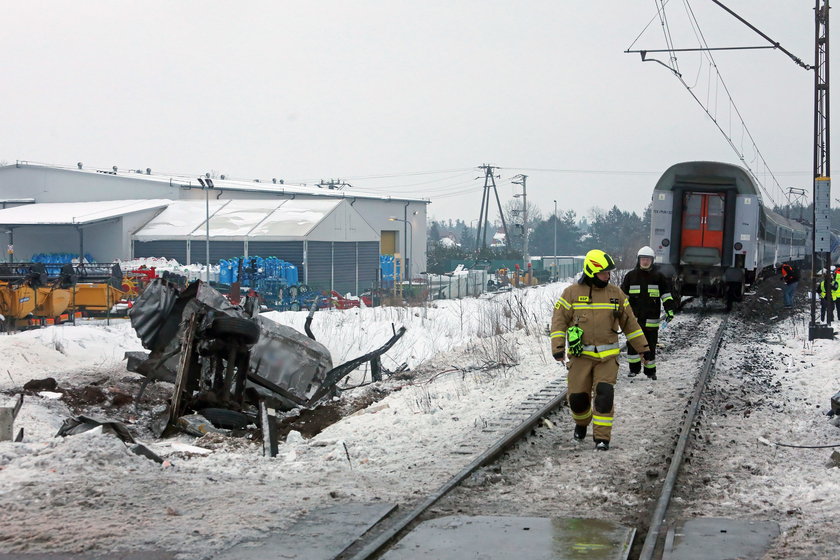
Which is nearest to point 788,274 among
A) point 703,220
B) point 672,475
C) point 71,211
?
point 703,220

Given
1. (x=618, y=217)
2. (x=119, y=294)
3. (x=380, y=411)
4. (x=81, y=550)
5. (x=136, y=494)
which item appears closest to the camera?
(x=81, y=550)

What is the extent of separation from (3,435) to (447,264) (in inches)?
2612

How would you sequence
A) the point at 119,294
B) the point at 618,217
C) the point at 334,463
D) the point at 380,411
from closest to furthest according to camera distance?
1. the point at 334,463
2. the point at 380,411
3. the point at 119,294
4. the point at 618,217

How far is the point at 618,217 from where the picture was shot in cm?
11388

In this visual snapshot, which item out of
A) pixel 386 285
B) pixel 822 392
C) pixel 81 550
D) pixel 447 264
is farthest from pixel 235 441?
pixel 447 264

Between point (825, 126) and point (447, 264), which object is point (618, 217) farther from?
point (825, 126)

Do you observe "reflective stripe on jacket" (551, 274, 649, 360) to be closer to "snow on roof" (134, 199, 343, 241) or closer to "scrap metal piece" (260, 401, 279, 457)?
"scrap metal piece" (260, 401, 279, 457)

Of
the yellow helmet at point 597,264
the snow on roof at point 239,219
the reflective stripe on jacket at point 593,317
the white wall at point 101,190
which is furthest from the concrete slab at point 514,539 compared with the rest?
the white wall at point 101,190

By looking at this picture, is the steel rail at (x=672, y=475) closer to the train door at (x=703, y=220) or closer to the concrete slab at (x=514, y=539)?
the concrete slab at (x=514, y=539)

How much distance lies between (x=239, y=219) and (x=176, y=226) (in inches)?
135

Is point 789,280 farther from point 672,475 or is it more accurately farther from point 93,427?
point 93,427

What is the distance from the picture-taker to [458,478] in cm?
726

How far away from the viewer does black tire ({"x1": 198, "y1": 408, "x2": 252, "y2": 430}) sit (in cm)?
1176

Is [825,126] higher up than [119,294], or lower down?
higher up
